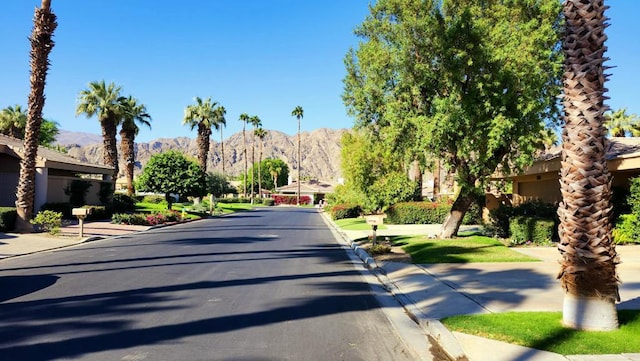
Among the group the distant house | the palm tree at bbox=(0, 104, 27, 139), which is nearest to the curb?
the palm tree at bbox=(0, 104, 27, 139)

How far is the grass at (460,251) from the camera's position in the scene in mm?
14820

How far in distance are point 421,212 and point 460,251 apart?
18.0 metres

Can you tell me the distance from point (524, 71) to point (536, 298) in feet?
30.4

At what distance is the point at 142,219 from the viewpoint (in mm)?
29875

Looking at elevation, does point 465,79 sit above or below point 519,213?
above

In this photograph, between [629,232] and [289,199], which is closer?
[629,232]

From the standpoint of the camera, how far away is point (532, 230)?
18391 millimetres

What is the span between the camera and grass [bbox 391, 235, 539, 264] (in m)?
14.8

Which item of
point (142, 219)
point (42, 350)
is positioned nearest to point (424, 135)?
point (42, 350)

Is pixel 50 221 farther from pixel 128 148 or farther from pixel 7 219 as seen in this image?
pixel 128 148

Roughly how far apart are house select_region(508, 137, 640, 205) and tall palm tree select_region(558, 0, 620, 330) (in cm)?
958

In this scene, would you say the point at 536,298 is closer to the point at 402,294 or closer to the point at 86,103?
the point at 402,294

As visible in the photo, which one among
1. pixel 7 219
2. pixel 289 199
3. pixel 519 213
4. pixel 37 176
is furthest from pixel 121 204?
pixel 289 199

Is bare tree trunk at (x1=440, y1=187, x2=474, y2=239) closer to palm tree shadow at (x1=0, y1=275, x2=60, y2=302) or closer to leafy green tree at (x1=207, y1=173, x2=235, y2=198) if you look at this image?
palm tree shadow at (x1=0, y1=275, x2=60, y2=302)
